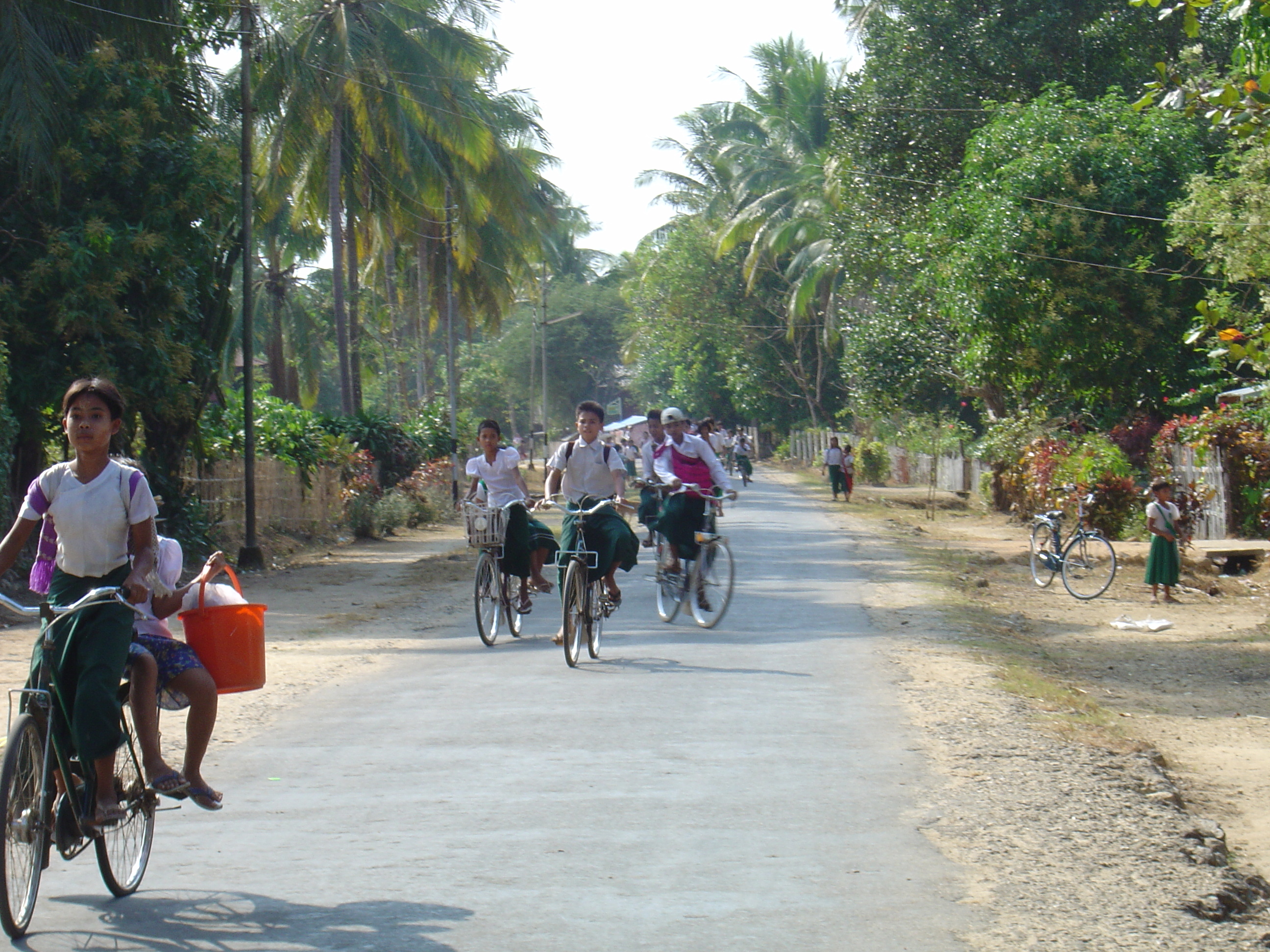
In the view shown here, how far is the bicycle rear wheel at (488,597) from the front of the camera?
1103cm

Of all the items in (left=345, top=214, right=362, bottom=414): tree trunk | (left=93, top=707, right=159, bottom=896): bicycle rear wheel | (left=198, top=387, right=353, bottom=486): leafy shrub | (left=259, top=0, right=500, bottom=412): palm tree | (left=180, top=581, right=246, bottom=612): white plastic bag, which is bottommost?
(left=93, top=707, right=159, bottom=896): bicycle rear wheel

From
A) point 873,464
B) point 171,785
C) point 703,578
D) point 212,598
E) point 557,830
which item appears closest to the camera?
point 171,785

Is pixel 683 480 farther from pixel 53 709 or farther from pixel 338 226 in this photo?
pixel 338 226

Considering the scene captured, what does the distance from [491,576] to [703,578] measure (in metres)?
2.08

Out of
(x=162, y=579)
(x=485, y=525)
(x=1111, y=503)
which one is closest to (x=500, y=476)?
(x=485, y=525)

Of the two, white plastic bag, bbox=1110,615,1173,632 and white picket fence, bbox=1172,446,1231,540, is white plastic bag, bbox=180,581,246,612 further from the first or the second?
white picket fence, bbox=1172,446,1231,540

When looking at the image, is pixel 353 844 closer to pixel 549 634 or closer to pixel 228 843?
pixel 228 843

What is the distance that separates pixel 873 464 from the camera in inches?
1854

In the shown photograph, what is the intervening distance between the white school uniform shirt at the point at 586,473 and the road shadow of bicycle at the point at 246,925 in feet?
20.6

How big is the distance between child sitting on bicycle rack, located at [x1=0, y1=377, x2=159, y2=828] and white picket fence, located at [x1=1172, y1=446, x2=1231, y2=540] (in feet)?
57.6

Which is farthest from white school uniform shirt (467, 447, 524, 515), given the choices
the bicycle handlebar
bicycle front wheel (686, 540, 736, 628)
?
the bicycle handlebar

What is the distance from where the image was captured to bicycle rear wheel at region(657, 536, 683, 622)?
12367mm

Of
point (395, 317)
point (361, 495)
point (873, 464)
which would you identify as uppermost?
point (395, 317)

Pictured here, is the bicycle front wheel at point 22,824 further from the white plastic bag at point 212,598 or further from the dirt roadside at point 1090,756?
the dirt roadside at point 1090,756
